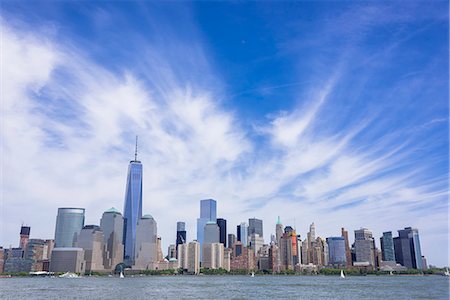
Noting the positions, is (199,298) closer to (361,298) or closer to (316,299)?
(316,299)

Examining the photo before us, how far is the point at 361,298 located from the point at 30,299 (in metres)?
65.6

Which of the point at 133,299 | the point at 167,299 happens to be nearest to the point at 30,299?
the point at 133,299

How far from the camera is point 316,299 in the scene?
277ft

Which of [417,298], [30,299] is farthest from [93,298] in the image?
[417,298]

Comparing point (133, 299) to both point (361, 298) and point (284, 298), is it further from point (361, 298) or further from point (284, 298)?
point (361, 298)

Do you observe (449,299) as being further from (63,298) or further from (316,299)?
(63,298)

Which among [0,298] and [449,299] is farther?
[0,298]

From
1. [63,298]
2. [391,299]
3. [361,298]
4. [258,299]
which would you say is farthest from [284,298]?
[63,298]

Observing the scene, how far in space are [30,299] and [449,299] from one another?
80265mm

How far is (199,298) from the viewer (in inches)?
3364

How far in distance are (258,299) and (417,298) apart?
31.1 metres

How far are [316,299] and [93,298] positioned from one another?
4434 centimetres

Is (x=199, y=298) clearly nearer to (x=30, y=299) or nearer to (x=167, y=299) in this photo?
(x=167, y=299)

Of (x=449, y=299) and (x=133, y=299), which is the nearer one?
(x=449, y=299)
